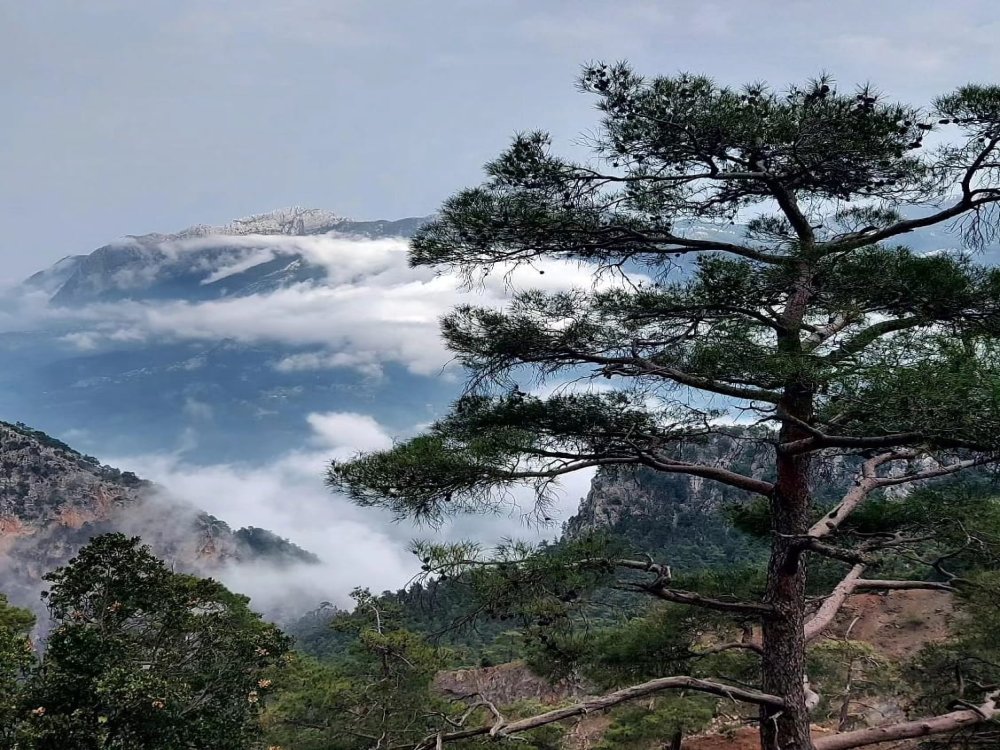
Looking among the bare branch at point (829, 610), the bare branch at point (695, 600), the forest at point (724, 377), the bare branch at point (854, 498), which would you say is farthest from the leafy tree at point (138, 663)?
the bare branch at point (854, 498)

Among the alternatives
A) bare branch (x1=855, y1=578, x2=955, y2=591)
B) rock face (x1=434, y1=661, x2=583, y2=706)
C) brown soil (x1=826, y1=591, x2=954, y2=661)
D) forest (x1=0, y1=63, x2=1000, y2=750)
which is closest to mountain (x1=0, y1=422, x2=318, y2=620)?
rock face (x1=434, y1=661, x2=583, y2=706)

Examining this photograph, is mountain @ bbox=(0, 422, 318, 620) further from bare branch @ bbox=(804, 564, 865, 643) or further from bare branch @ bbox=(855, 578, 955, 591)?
bare branch @ bbox=(855, 578, 955, 591)

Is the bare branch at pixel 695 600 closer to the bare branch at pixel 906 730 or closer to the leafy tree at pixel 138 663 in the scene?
the bare branch at pixel 906 730

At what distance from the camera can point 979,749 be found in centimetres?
596

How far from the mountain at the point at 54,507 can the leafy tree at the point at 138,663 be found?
228 ft

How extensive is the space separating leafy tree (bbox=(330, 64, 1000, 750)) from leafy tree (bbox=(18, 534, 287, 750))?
511 centimetres

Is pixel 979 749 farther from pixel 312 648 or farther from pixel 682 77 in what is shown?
pixel 312 648

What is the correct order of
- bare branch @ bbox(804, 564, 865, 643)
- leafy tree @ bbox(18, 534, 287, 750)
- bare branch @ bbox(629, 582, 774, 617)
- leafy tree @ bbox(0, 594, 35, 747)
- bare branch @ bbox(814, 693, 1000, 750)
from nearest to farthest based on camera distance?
1. bare branch @ bbox(629, 582, 774, 617)
2. bare branch @ bbox(814, 693, 1000, 750)
3. bare branch @ bbox(804, 564, 865, 643)
4. leafy tree @ bbox(0, 594, 35, 747)
5. leafy tree @ bbox(18, 534, 287, 750)

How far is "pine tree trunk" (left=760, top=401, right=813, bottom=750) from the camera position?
4.17m

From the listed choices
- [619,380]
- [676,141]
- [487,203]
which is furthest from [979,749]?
[487,203]

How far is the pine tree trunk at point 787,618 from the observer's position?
4168 mm

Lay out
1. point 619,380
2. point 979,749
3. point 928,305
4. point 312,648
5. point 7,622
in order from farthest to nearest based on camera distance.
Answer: point 312,648 → point 7,622 → point 979,749 → point 619,380 → point 928,305

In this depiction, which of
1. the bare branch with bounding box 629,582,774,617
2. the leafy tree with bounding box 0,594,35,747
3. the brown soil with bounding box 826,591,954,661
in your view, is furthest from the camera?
the brown soil with bounding box 826,591,954,661

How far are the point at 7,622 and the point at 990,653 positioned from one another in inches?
539
